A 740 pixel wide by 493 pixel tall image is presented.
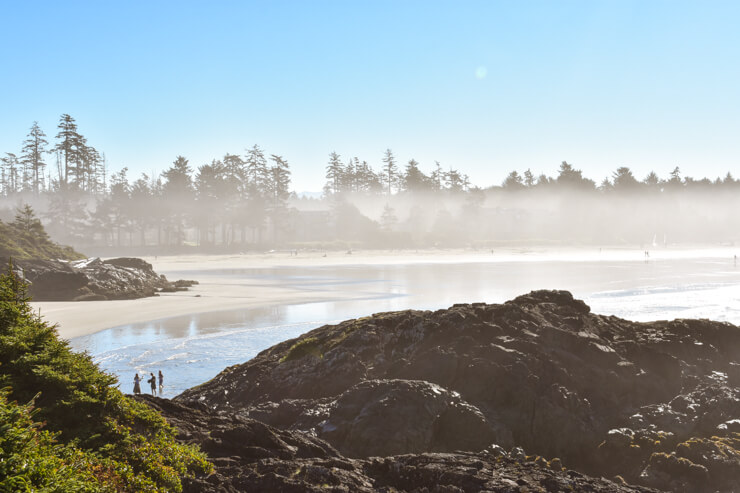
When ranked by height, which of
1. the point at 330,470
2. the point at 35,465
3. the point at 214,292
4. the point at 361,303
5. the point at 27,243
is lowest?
the point at 361,303

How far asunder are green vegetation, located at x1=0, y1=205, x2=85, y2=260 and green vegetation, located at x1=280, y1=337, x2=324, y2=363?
126 feet

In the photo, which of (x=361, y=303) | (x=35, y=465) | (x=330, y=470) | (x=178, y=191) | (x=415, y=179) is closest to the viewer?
(x=35, y=465)

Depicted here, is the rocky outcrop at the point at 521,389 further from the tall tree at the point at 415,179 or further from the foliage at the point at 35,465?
the tall tree at the point at 415,179

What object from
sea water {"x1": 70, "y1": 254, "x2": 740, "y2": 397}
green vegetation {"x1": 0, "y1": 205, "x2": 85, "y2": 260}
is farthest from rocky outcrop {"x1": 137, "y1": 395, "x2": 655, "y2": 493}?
green vegetation {"x1": 0, "y1": 205, "x2": 85, "y2": 260}

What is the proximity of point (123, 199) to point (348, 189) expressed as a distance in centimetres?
5565

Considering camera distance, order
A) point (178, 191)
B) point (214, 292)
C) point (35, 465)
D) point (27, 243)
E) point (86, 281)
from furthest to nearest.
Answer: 1. point (178, 191)
2. point (27, 243)
3. point (214, 292)
4. point (86, 281)
5. point (35, 465)

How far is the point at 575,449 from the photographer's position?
9.98 m

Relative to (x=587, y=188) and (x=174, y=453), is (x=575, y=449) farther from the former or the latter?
(x=587, y=188)

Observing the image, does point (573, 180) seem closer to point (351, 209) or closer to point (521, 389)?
point (351, 209)

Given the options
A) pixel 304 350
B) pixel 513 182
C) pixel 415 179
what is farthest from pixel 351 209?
pixel 304 350

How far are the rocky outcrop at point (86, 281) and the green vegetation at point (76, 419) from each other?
3403 centimetres

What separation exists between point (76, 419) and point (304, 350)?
673 cm

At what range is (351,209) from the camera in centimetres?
11306

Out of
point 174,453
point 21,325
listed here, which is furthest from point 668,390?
point 21,325
